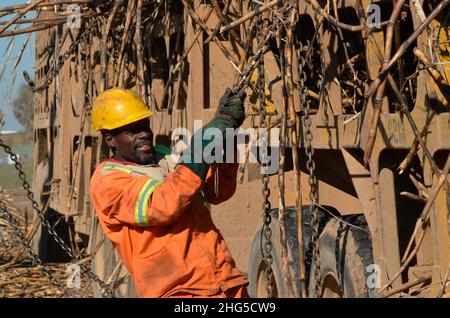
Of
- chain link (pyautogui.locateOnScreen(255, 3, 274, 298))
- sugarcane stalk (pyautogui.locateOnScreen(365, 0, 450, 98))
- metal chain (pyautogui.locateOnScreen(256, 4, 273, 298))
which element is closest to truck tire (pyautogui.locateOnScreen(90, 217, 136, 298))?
chain link (pyautogui.locateOnScreen(255, 3, 274, 298))

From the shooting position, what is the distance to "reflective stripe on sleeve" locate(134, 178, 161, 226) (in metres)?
3.80

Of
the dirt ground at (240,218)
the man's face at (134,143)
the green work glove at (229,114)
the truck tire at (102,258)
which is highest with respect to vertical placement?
the green work glove at (229,114)

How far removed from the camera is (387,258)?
4137 mm

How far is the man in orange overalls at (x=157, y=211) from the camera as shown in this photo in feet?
12.4

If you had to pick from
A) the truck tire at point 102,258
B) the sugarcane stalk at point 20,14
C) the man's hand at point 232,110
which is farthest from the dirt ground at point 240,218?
the man's hand at point 232,110

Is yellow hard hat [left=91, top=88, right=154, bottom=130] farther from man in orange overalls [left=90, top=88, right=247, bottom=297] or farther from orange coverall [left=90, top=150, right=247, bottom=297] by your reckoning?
orange coverall [left=90, top=150, right=247, bottom=297]

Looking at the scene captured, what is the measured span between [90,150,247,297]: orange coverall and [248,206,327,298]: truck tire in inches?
45.5

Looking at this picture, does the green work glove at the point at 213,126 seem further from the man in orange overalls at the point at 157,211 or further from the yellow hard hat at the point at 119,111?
the yellow hard hat at the point at 119,111

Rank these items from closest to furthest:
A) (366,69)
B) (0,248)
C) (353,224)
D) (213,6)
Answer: (366,69) < (353,224) < (213,6) < (0,248)

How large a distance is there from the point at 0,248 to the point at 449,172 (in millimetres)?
8980

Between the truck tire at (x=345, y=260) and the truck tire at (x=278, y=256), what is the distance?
0.14 m

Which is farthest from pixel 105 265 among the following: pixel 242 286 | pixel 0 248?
pixel 0 248

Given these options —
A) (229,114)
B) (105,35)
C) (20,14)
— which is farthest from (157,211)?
(105,35)
